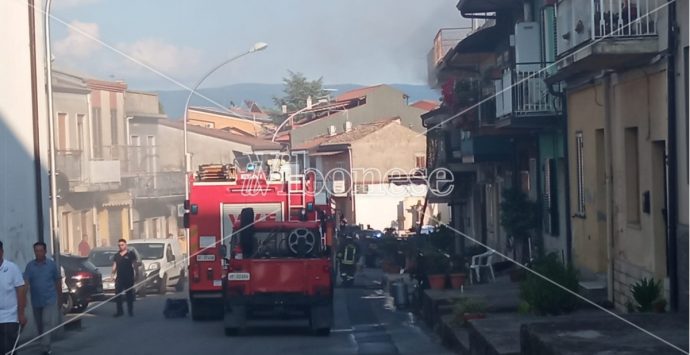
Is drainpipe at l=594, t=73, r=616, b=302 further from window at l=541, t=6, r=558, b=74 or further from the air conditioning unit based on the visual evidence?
the air conditioning unit

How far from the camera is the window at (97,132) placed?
137ft

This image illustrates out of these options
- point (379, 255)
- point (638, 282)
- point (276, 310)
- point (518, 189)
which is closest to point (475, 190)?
point (379, 255)

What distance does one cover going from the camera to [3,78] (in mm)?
17562

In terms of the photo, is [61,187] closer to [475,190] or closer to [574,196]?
[475,190]

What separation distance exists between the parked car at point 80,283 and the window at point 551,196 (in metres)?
10.3

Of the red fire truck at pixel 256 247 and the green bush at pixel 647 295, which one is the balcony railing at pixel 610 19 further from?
the red fire truck at pixel 256 247

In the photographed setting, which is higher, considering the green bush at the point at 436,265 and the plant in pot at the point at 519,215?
the plant in pot at the point at 519,215

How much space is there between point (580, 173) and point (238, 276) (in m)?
6.21

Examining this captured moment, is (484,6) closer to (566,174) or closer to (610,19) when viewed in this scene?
(566,174)

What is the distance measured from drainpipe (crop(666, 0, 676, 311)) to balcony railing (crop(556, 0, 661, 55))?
384mm

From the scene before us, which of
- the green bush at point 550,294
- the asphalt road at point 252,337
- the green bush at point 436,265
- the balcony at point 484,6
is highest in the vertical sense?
the balcony at point 484,6

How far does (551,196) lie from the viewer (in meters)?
22.8

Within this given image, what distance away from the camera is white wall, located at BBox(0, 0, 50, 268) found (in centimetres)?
1750

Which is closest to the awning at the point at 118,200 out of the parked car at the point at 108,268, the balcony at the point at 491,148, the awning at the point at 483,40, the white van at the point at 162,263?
the white van at the point at 162,263
